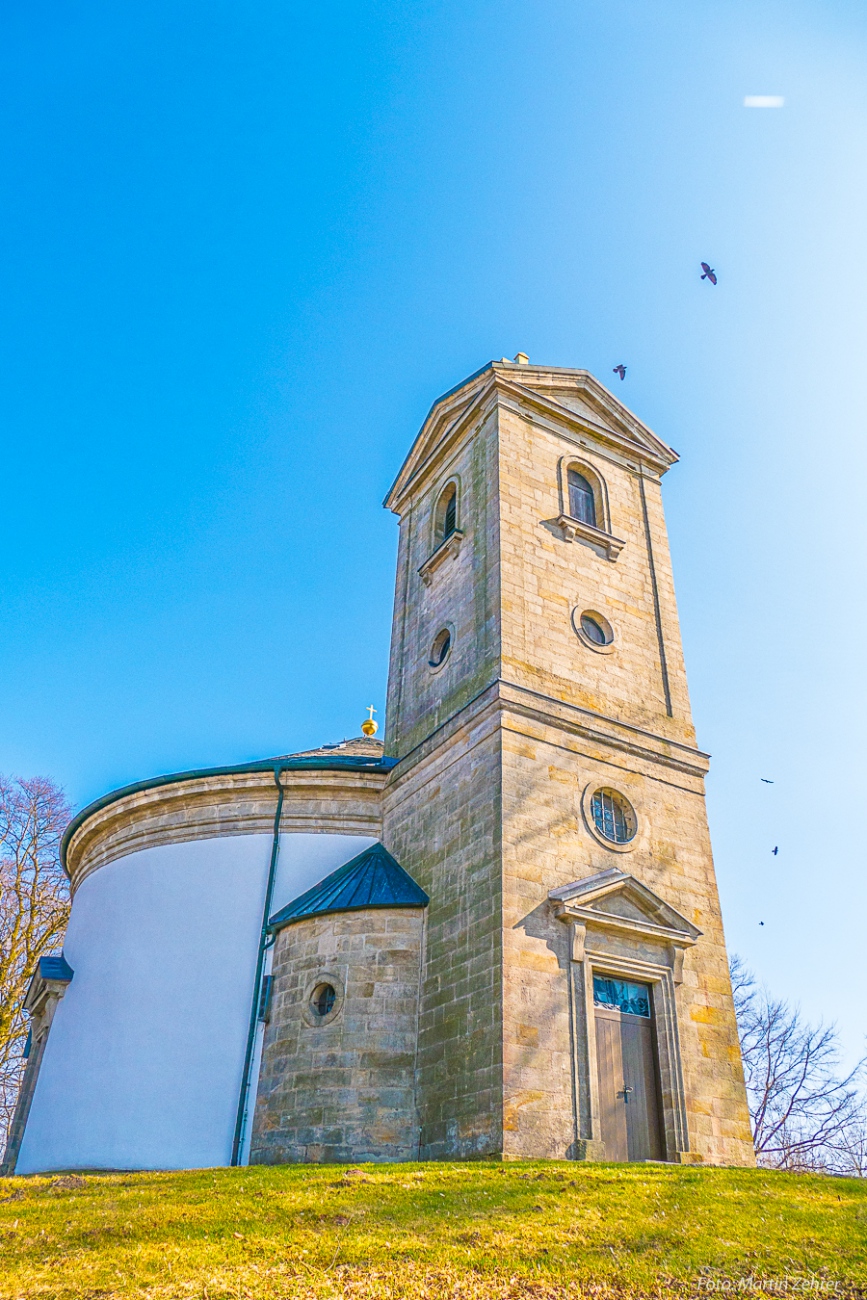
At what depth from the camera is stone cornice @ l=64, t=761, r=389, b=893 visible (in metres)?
19.0

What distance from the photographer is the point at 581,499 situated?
832 inches

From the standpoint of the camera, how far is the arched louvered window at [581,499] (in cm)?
2077

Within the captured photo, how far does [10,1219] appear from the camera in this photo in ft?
28.3

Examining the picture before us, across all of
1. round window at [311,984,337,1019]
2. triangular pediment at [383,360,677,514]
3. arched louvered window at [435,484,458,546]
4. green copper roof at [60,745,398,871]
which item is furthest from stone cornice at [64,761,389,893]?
triangular pediment at [383,360,677,514]

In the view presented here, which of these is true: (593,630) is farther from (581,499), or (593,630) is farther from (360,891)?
(360,891)

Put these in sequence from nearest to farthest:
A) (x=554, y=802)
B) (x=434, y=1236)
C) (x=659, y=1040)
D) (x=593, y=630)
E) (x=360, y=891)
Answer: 1. (x=434, y=1236)
2. (x=659, y=1040)
3. (x=554, y=802)
4. (x=360, y=891)
5. (x=593, y=630)

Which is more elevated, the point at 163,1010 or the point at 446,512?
the point at 446,512

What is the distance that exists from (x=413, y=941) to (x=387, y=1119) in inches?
108

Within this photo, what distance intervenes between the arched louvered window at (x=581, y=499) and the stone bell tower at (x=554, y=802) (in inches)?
2.3

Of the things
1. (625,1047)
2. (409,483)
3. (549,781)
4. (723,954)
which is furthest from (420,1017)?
(409,483)

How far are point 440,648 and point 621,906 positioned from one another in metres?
6.73

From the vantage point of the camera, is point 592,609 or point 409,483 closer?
point 592,609

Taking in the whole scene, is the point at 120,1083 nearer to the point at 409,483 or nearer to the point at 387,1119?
the point at 387,1119

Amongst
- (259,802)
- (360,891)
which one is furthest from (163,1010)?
(360,891)
